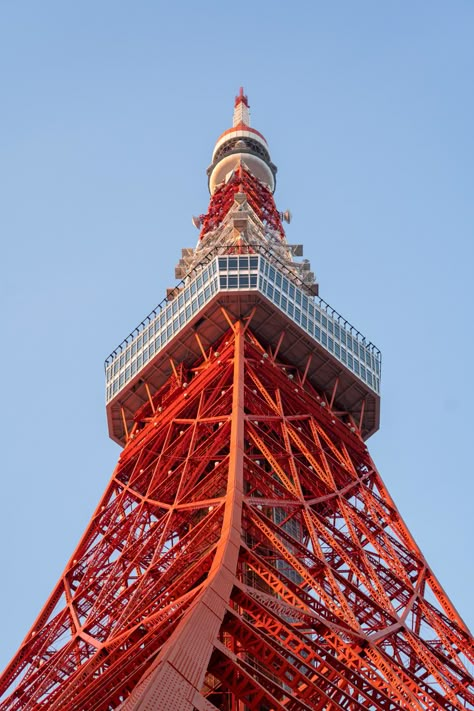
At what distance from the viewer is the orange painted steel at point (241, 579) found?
840 inches

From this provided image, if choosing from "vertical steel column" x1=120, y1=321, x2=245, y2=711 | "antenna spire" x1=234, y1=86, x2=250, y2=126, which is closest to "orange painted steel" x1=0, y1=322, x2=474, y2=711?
"vertical steel column" x1=120, y1=321, x2=245, y2=711

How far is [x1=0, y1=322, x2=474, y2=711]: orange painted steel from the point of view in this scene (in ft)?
70.0

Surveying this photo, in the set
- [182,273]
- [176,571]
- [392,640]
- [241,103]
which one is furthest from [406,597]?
[241,103]

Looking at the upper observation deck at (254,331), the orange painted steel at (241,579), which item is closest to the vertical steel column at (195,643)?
the orange painted steel at (241,579)

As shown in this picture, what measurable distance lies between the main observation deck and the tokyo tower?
8 centimetres

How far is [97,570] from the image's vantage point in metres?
37.0

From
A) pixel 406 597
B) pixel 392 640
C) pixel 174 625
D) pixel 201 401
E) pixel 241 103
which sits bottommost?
pixel 174 625

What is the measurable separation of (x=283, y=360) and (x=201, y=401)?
522 cm

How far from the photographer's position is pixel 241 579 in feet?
94.8

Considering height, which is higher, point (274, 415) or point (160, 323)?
point (160, 323)

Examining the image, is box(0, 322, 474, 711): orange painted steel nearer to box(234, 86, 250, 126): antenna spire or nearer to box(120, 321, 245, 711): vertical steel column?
box(120, 321, 245, 711): vertical steel column

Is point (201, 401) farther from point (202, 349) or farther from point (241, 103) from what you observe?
point (241, 103)

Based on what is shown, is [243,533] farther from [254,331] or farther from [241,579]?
[254,331]

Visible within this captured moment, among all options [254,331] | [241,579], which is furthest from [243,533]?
[254,331]
